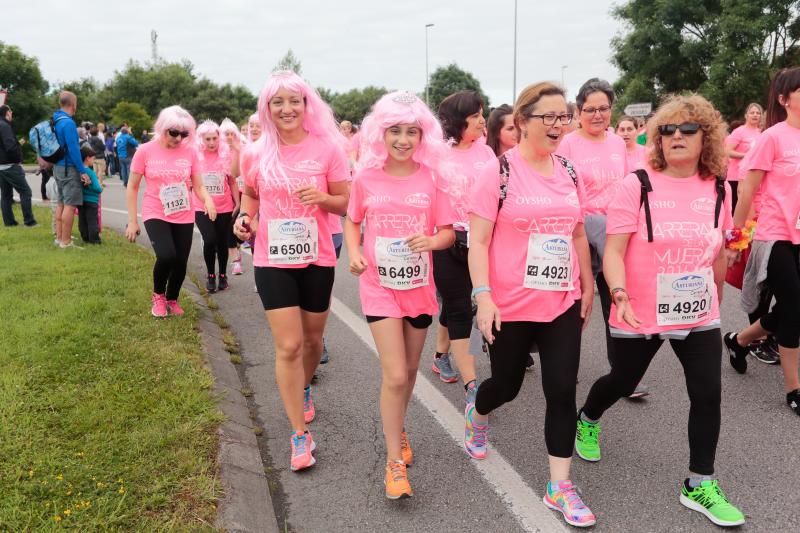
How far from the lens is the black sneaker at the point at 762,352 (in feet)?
15.8

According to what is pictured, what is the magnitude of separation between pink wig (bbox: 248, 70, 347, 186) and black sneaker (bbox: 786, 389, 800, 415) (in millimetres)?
3217

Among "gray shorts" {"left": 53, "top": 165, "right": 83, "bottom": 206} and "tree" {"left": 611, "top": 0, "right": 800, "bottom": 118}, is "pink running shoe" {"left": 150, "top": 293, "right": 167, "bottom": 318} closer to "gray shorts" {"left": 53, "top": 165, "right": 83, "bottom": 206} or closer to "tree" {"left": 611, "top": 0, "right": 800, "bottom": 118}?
"gray shorts" {"left": 53, "top": 165, "right": 83, "bottom": 206}

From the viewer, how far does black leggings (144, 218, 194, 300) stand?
574 cm

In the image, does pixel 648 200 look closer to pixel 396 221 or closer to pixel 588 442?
pixel 396 221

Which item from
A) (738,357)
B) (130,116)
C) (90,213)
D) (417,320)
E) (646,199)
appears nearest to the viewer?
(646,199)

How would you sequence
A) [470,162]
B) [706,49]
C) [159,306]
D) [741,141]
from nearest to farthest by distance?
1. [470,162]
2. [159,306]
3. [741,141]
4. [706,49]

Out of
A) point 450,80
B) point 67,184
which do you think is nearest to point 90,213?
point 67,184

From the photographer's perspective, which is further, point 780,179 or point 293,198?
point 780,179

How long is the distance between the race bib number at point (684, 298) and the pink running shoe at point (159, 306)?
4.35 m

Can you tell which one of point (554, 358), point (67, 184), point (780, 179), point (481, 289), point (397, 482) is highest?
point (780, 179)

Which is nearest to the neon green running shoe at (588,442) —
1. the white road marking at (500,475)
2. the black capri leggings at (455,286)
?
the white road marking at (500,475)

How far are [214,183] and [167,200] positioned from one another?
1.53m

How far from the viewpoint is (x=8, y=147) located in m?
10.1

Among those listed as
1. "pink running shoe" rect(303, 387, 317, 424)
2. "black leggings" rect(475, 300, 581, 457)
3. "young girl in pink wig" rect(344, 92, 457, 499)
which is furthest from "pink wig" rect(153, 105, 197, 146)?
"black leggings" rect(475, 300, 581, 457)
